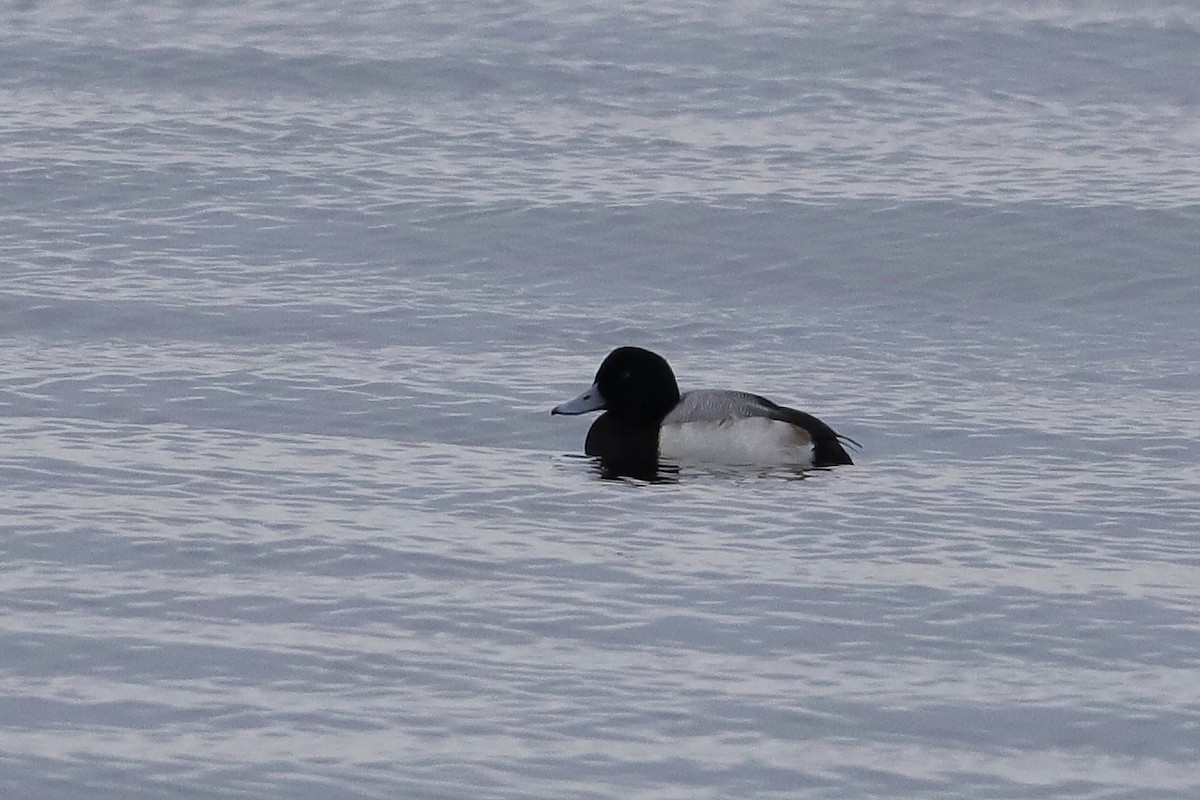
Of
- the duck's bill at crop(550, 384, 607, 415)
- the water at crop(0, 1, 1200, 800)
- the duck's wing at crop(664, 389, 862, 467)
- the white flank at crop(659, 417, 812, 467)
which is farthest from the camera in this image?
the duck's bill at crop(550, 384, 607, 415)

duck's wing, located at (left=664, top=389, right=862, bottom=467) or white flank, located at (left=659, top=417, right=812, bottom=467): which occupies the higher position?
duck's wing, located at (left=664, top=389, right=862, bottom=467)

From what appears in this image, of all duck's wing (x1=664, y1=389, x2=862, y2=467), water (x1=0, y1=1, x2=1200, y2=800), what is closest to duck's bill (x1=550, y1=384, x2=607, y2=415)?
water (x1=0, y1=1, x2=1200, y2=800)

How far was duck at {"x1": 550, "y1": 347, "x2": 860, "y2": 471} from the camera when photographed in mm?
11711

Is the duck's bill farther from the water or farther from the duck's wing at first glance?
the duck's wing

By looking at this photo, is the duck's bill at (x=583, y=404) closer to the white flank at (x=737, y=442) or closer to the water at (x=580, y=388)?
the water at (x=580, y=388)

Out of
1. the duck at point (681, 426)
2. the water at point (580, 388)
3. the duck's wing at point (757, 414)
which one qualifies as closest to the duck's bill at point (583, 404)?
the duck at point (681, 426)

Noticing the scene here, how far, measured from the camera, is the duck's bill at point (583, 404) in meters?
12.3

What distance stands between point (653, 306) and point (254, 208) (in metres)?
3.93

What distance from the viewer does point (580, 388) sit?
529 inches

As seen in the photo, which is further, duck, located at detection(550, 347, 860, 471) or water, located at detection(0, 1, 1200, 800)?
duck, located at detection(550, 347, 860, 471)

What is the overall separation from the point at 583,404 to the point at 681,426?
0.54 metres

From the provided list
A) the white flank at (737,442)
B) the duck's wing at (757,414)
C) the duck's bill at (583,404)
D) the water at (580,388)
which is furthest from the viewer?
the duck's bill at (583,404)

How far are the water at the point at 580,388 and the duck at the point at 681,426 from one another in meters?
0.22

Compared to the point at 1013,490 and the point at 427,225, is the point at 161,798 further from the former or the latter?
the point at 427,225
